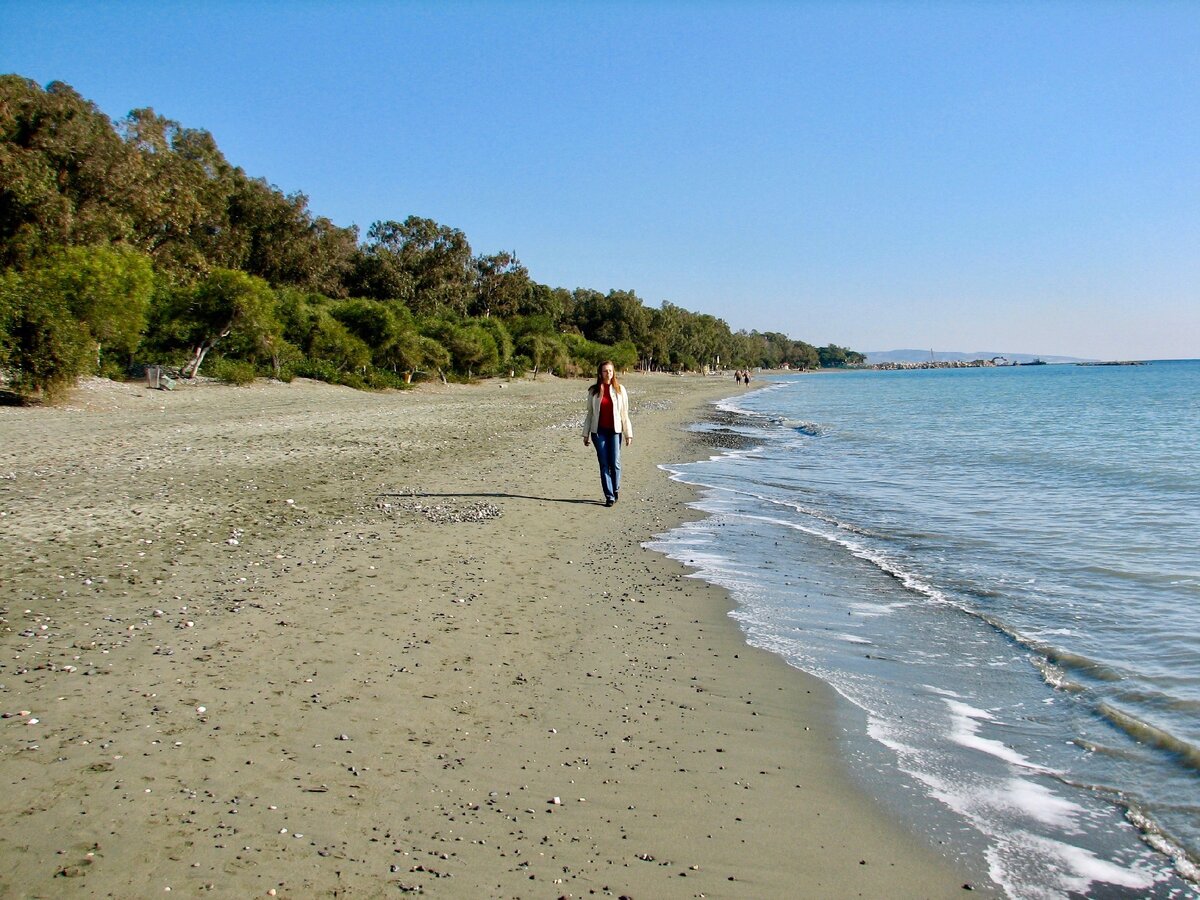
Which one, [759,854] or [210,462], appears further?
[210,462]

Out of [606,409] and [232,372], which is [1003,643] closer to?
[606,409]

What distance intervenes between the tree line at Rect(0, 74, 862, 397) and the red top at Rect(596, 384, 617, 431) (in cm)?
1662

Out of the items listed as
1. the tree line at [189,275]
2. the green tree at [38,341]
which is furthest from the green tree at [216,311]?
the green tree at [38,341]

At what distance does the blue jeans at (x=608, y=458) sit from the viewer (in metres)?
12.3

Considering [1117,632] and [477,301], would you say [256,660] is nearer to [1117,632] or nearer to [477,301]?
[1117,632]

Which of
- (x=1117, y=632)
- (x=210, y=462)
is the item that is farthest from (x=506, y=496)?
(x=1117, y=632)

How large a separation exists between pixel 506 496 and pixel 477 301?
255 feet

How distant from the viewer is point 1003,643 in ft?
23.2

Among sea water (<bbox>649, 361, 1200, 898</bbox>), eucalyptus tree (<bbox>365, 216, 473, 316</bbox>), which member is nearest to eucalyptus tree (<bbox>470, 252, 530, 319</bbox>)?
eucalyptus tree (<bbox>365, 216, 473, 316</bbox>)

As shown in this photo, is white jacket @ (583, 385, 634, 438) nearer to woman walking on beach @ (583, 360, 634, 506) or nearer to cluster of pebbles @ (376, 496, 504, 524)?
woman walking on beach @ (583, 360, 634, 506)

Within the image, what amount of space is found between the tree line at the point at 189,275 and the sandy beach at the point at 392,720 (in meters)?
16.7

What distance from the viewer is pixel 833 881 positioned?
139 inches

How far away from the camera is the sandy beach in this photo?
11.3 feet

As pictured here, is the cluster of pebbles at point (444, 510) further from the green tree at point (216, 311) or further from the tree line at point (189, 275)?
the green tree at point (216, 311)
